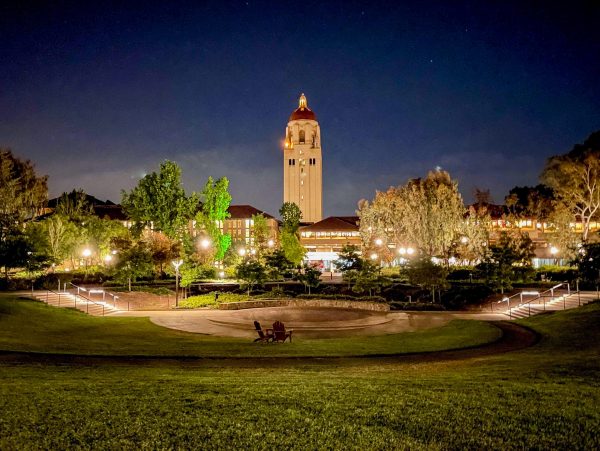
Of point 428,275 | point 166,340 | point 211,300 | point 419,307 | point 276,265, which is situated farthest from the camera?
point 276,265

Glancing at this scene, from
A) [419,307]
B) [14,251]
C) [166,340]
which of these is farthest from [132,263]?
[166,340]

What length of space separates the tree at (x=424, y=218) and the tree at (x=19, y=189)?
39.1 meters

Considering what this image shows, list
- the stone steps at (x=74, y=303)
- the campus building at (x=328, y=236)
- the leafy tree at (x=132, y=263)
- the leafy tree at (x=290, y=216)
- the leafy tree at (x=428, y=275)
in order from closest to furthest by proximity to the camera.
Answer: the stone steps at (x=74, y=303), the leafy tree at (x=428, y=275), the leafy tree at (x=132, y=263), the leafy tree at (x=290, y=216), the campus building at (x=328, y=236)

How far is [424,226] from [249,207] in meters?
63.5

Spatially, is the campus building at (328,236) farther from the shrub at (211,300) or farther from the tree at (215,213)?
the shrub at (211,300)

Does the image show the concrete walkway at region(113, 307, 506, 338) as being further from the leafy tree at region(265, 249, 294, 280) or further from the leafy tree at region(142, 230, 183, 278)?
the leafy tree at region(142, 230, 183, 278)

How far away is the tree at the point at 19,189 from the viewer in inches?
1986

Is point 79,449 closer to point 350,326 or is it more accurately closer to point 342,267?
point 350,326

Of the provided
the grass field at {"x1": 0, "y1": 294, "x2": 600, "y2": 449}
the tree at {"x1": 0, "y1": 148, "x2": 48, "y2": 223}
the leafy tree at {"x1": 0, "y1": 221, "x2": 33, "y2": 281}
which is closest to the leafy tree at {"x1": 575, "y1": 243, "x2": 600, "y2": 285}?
the grass field at {"x1": 0, "y1": 294, "x2": 600, "y2": 449}

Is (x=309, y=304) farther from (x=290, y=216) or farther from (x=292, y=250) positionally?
(x=290, y=216)

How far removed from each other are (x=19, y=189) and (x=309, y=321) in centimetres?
4433

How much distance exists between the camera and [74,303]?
31.3 m

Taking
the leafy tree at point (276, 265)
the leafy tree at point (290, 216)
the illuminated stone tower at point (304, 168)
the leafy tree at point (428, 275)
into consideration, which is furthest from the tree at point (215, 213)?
the illuminated stone tower at point (304, 168)

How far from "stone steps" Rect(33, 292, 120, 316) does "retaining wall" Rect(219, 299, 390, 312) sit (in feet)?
24.4
